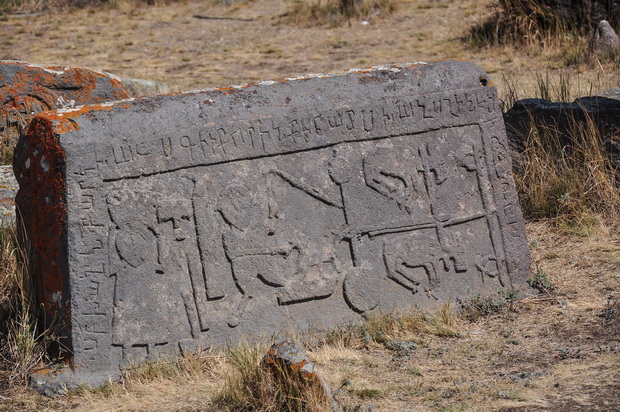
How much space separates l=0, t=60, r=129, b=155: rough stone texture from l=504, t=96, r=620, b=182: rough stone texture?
346cm

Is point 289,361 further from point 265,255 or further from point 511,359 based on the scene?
point 511,359

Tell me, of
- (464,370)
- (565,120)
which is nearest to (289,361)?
(464,370)

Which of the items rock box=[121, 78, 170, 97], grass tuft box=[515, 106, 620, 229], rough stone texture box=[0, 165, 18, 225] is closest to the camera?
rough stone texture box=[0, 165, 18, 225]

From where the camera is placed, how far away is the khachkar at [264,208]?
423 cm

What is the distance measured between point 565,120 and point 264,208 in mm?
2830

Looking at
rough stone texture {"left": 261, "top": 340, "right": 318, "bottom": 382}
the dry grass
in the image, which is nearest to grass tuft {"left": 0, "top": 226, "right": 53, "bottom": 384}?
rough stone texture {"left": 261, "top": 340, "right": 318, "bottom": 382}

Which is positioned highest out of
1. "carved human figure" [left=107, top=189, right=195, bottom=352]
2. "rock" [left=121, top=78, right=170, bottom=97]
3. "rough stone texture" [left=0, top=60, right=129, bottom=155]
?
"rough stone texture" [left=0, top=60, right=129, bottom=155]

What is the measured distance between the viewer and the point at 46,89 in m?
7.73

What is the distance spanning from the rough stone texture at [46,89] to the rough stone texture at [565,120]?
3461 millimetres

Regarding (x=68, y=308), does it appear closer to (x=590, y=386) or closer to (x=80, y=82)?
(x=590, y=386)

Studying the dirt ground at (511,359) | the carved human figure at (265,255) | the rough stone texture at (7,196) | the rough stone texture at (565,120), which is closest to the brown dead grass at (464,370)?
the dirt ground at (511,359)

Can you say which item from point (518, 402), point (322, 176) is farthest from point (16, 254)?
point (518, 402)

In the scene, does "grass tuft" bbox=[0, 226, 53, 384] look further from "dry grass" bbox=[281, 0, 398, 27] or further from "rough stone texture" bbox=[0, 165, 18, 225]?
"dry grass" bbox=[281, 0, 398, 27]

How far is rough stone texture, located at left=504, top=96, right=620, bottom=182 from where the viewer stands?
20.4 ft
